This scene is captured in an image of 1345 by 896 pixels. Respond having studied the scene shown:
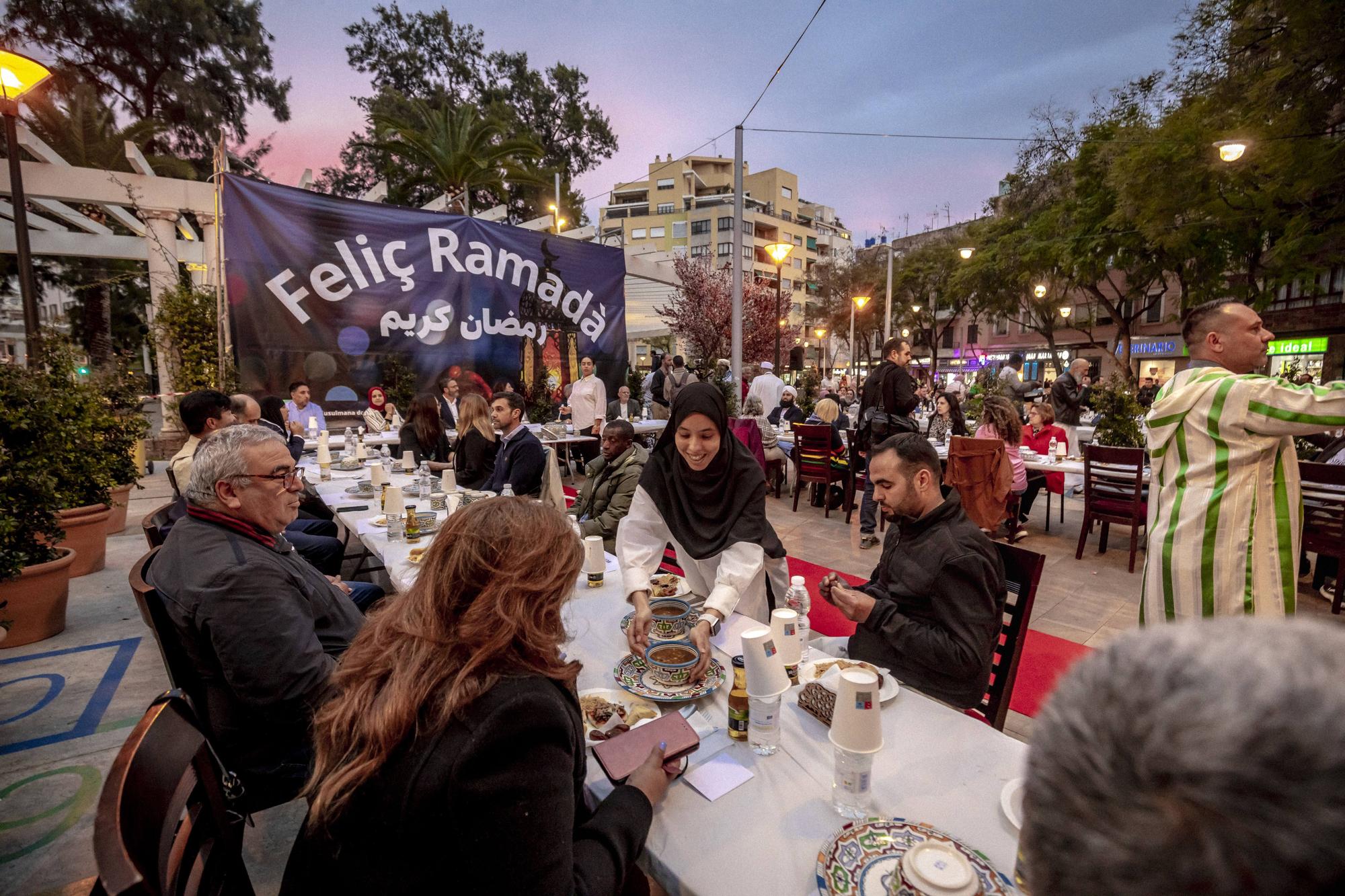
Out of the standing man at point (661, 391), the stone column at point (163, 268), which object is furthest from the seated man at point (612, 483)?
the stone column at point (163, 268)

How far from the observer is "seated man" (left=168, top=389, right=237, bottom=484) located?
3801 millimetres

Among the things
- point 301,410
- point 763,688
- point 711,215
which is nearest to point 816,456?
point 763,688

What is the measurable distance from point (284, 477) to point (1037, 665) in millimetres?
4122

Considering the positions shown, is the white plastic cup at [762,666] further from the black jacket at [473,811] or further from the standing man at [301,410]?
the standing man at [301,410]

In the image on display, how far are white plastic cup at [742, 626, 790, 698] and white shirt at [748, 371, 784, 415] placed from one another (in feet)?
25.9

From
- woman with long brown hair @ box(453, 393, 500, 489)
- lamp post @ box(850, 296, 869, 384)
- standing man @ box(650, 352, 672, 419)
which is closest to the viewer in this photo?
woman with long brown hair @ box(453, 393, 500, 489)

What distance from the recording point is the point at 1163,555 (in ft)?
8.27

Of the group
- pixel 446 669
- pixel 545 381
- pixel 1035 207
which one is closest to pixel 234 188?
pixel 545 381

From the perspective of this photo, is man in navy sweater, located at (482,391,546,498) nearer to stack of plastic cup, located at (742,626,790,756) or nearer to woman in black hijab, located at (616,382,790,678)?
woman in black hijab, located at (616,382,790,678)

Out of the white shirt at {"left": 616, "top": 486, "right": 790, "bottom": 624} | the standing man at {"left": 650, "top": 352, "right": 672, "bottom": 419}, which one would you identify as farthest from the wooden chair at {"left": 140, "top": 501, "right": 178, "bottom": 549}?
the standing man at {"left": 650, "top": 352, "right": 672, "bottom": 419}

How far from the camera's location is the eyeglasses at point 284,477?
2096 mm

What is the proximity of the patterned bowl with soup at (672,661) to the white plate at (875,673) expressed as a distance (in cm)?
34

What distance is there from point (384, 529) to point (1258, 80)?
14.2 metres

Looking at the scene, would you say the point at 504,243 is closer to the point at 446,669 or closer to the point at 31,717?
the point at 31,717
